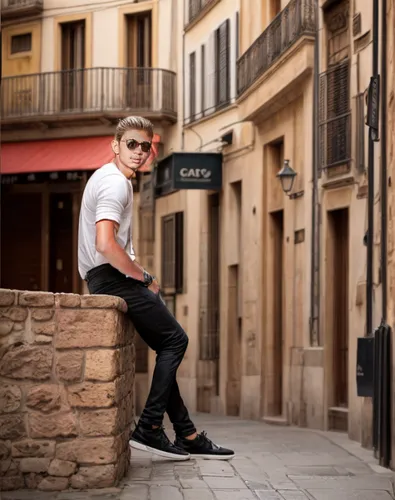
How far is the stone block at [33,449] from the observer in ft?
22.4

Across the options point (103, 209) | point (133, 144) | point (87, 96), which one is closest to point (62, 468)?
point (103, 209)

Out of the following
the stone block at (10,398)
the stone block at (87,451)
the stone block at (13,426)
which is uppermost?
the stone block at (10,398)

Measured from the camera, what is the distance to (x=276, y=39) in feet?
61.4

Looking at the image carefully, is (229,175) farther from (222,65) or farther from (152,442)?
(152,442)

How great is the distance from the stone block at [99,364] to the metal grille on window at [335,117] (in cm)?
868

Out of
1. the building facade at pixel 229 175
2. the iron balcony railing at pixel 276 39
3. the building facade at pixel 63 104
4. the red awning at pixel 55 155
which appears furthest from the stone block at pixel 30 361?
the red awning at pixel 55 155

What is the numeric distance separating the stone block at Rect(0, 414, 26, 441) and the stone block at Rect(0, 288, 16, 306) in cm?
52

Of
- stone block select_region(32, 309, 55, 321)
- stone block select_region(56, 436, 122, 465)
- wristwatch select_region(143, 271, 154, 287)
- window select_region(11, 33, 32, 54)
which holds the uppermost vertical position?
window select_region(11, 33, 32, 54)

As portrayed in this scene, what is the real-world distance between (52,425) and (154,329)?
2.96 ft

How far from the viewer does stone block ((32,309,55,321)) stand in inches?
271

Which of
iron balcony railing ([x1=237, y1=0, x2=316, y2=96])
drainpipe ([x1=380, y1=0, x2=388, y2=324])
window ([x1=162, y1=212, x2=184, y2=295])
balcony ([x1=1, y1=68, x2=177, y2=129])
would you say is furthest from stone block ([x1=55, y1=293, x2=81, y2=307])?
balcony ([x1=1, y1=68, x2=177, y2=129])

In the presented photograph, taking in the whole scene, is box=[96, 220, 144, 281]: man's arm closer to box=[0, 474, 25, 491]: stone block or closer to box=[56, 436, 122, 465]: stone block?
box=[56, 436, 122, 465]: stone block

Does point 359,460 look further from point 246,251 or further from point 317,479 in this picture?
point 246,251

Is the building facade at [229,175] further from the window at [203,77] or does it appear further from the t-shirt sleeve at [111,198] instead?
the t-shirt sleeve at [111,198]
